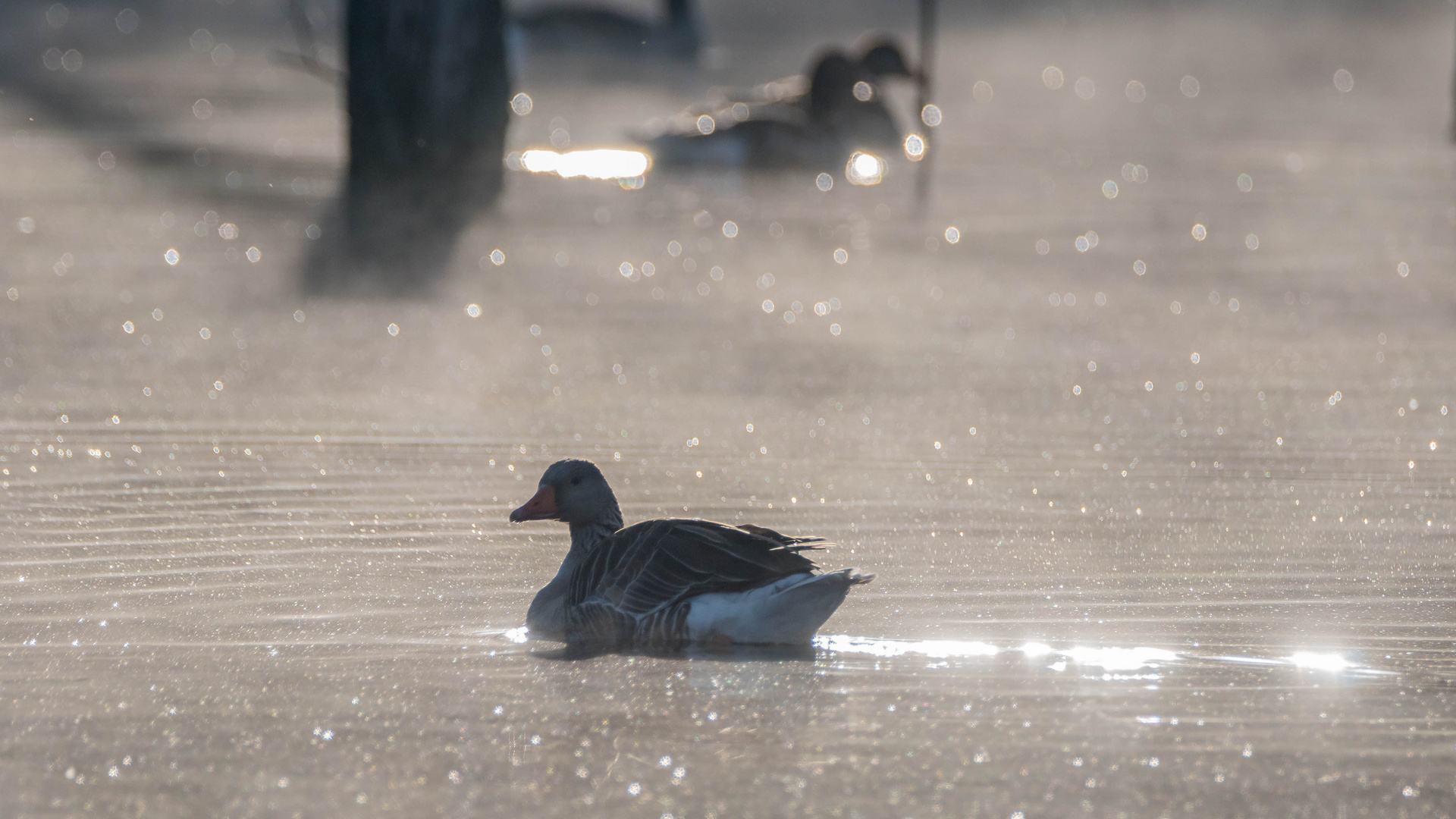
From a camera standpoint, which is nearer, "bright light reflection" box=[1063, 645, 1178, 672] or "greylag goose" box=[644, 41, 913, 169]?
"bright light reflection" box=[1063, 645, 1178, 672]

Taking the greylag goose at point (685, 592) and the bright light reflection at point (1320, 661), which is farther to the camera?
the greylag goose at point (685, 592)

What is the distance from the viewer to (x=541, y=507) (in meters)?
5.16

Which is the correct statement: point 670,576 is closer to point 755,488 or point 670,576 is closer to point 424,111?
point 755,488

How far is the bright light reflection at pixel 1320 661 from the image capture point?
4492 millimetres

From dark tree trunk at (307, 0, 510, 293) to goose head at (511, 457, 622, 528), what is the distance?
24.7ft

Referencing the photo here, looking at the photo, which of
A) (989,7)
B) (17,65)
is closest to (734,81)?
(17,65)

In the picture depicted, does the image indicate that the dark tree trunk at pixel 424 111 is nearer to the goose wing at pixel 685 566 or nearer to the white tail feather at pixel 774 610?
the goose wing at pixel 685 566

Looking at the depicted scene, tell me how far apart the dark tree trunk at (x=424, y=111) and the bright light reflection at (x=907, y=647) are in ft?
27.0

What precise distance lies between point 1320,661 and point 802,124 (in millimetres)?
12805

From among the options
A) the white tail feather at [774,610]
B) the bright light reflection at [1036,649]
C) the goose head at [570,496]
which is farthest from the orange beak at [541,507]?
the bright light reflection at [1036,649]

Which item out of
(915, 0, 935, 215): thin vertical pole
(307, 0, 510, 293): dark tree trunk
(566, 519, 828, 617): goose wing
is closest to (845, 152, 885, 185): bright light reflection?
(915, 0, 935, 215): thin vertical pole

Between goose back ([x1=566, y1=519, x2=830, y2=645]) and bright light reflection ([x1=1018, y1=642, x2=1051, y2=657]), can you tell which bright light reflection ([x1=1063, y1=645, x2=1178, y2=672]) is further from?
goose back ([x1=566, y1=519, x2=830, y2=645])

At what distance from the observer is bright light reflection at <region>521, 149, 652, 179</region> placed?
15648 millimetres

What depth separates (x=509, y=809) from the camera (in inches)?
142
